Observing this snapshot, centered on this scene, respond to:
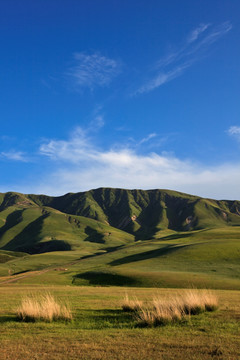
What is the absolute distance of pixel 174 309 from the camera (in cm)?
1598

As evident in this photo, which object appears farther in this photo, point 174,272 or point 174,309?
point 174,272

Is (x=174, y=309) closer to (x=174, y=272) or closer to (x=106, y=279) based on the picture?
(x=174, y=272)

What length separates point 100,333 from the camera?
13.5 meters

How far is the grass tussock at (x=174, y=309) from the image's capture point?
593 inches

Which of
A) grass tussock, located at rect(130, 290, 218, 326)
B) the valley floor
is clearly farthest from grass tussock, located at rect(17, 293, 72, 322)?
grass tussock, located at rect(130, 290, 218, 326)

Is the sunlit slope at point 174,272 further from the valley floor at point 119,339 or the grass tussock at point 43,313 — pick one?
the grass tussock at point 43,313

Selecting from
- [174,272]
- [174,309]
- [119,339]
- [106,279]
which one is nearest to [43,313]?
[119,339]

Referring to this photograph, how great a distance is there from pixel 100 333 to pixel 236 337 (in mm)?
5760

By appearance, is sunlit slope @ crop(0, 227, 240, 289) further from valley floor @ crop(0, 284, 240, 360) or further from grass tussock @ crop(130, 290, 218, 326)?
valley floor @ crop(0, 284, 240, 360)

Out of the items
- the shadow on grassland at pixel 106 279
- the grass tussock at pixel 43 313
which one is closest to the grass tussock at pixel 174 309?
the grass tussock at pixel 43 313

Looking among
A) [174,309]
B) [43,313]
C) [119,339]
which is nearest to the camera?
[119,339]

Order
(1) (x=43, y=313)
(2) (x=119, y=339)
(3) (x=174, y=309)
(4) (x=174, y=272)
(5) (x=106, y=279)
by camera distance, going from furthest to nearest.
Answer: (5) (x=106, y=279)
(4) (x=174, y=272)
(1) (x=43, y=313)
(3) (x=174, y=309)
(2) (x=119, y=339)

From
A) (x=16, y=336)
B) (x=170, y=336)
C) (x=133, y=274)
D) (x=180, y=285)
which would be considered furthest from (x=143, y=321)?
(x=133, y=274)

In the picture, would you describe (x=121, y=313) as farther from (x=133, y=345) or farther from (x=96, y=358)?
(x=96, y=358)
